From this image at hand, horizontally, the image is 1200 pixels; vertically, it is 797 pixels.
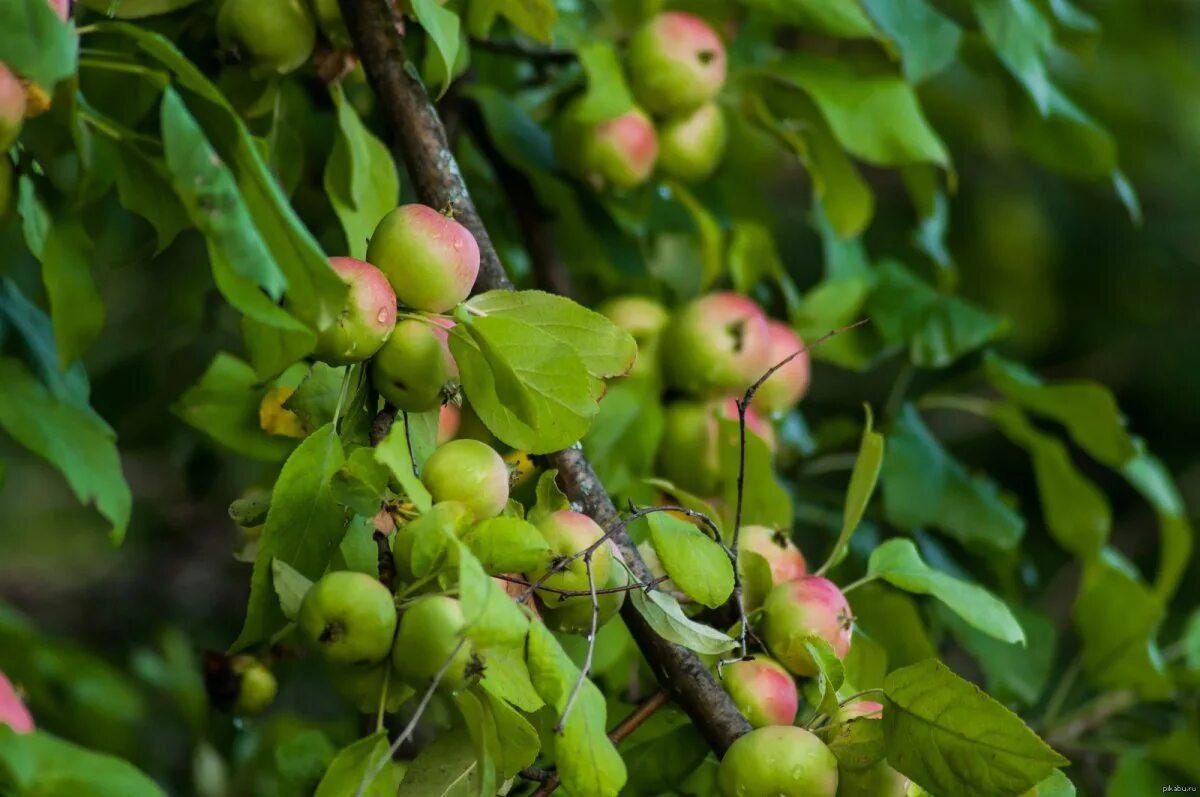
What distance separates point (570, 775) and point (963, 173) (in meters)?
1.89

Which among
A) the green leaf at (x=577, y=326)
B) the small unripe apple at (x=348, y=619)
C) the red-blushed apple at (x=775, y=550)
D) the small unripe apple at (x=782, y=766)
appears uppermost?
the green leaf at (x=577, y=326)

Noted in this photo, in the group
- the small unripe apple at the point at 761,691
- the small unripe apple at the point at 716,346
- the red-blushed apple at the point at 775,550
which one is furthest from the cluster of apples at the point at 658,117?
the small unripe apple at the point at 761,691

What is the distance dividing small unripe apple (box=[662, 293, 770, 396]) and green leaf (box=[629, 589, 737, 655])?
1.10ft

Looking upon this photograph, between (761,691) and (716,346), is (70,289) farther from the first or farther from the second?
(716,346)

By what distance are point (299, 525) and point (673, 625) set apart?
0.58 ft

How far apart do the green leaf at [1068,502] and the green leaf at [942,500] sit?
39 millimetres

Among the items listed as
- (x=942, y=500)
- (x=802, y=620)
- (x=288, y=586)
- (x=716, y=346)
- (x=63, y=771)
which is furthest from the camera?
(x=942, y=500)

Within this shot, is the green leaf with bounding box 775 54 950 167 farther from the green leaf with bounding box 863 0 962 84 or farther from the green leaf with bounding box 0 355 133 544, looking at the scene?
the green leaf with bounding box 0 355 133 544

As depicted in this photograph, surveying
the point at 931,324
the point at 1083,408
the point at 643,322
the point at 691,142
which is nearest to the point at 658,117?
the point at 691,142

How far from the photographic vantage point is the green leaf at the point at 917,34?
986 mm

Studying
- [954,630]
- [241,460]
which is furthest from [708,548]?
[241,460]

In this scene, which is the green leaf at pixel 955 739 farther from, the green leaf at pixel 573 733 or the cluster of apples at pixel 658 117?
the cluster of apples at pixel 658 117

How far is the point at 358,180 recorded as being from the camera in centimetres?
77

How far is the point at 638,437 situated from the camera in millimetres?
928
